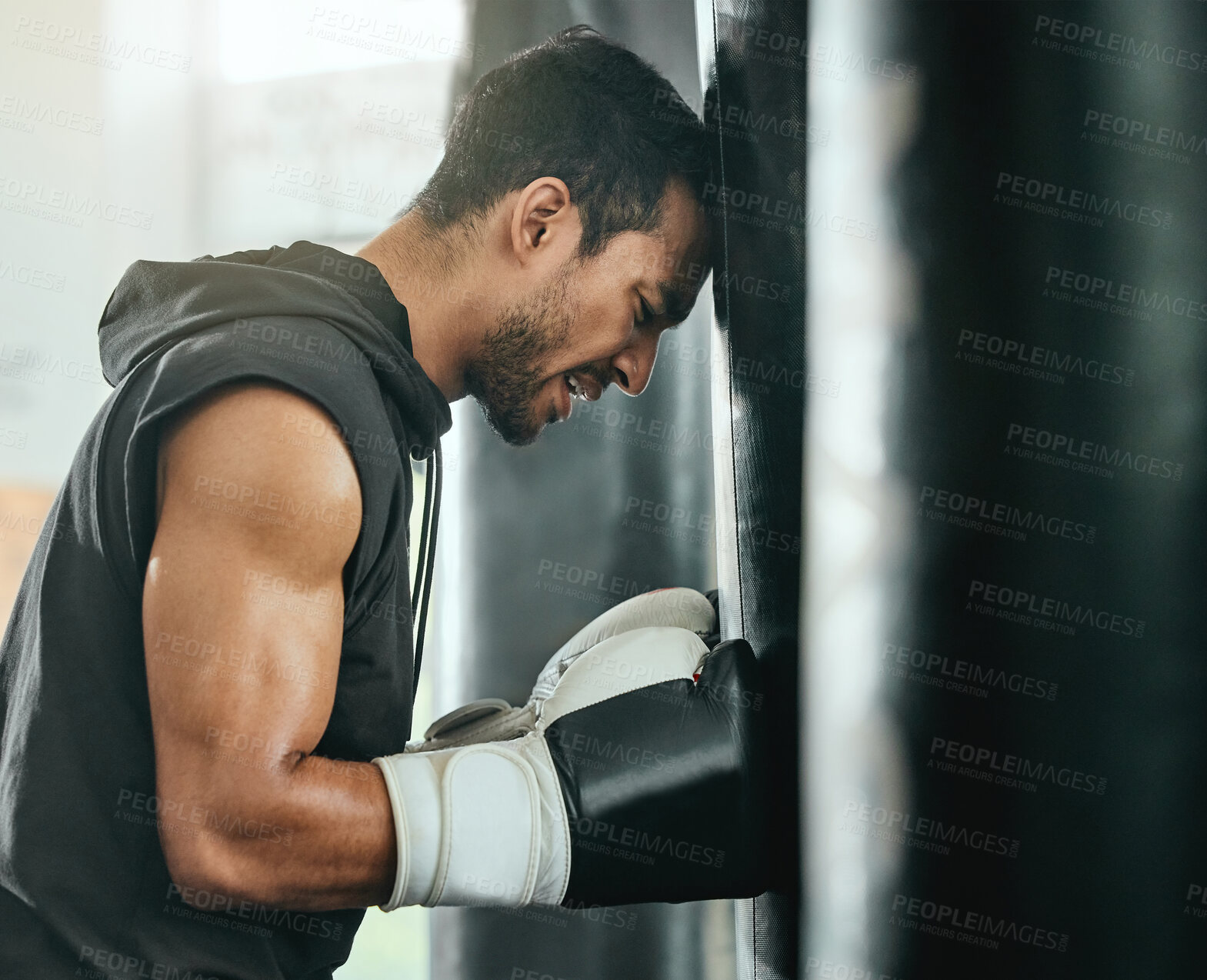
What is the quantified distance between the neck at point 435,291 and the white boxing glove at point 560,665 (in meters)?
0.32

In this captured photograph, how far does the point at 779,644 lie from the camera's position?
27.8 inches

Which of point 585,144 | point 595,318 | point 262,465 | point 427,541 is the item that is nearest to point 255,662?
point 262,465

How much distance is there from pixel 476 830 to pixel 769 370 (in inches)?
15.8

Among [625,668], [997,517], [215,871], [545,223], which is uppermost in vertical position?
[545,223]

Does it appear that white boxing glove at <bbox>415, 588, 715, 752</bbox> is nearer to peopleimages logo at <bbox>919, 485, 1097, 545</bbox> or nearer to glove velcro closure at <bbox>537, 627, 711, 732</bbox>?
glove velcro closure at <bbox>537, 627, 711, 732</bbox>

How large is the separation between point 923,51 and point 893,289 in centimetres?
14

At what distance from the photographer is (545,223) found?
0.91 metres

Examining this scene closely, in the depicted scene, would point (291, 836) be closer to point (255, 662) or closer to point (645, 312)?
point (255, 662)

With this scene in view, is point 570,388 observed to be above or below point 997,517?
above

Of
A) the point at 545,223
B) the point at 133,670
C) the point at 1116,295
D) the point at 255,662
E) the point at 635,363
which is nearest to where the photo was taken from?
the point at 1116,295

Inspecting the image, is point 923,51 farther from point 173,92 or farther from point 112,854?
point 173,92

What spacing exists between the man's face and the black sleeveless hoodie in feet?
0.74

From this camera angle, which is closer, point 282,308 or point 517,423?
point 282,308

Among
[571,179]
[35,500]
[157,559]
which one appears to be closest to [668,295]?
[571,179]
